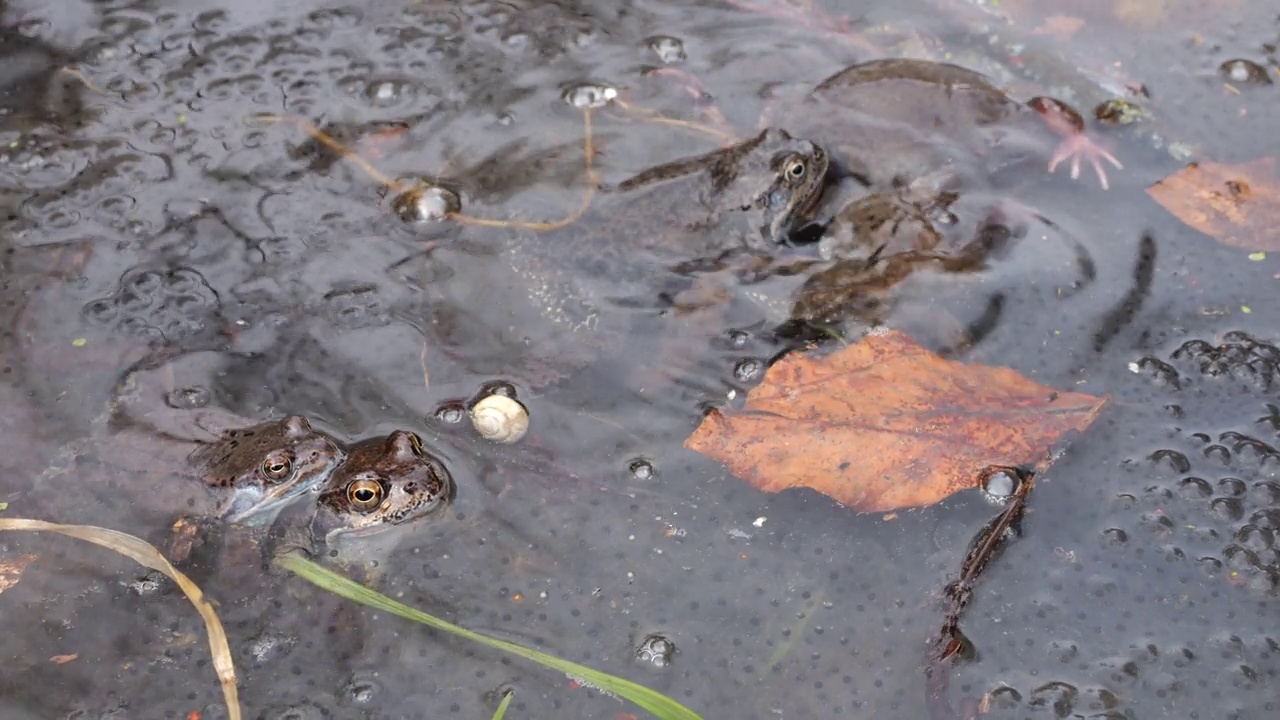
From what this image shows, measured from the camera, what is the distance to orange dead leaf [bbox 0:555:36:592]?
3154 mm

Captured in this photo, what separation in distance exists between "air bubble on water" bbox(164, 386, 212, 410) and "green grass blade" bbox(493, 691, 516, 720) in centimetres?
154

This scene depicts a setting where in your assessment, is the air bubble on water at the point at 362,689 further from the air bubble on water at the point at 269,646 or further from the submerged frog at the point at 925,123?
the submerged frog at the point at 925,123

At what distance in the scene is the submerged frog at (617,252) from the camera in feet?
12.2

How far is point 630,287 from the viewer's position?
390 centimetres

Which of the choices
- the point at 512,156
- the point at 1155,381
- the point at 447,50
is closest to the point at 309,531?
the point at 512,156

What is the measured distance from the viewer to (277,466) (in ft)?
10.8

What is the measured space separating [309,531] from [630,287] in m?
1.49

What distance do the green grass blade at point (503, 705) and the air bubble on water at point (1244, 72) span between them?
397cm

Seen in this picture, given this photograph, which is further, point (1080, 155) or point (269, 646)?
point (1080, 155)

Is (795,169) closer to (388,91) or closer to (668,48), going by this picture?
(668,48)

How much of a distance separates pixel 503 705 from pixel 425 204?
79.8 inches

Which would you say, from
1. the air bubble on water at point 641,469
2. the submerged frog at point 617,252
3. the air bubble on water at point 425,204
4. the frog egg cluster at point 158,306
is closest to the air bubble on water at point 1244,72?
the submerged frog at point 617,252

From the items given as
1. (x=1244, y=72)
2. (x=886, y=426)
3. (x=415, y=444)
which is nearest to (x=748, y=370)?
(x=886, y=426)

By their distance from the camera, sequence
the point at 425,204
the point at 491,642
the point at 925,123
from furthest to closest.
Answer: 1. the point at 925,123
2. the point at 425,204
3. the point at 491,642
